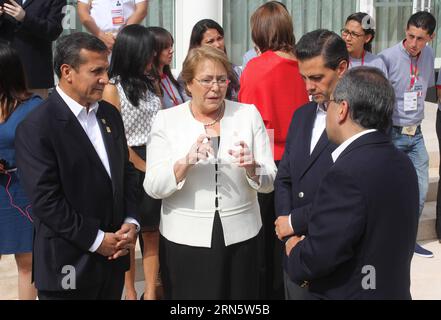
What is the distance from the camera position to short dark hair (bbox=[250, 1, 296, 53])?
159 inches

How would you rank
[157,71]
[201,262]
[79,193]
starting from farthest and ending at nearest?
[157,71]
[201,262]
[79,193]

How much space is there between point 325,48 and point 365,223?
1.08m

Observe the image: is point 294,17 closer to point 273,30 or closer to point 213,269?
point 273,30

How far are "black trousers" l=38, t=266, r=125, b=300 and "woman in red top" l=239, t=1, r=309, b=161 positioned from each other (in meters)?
1.31

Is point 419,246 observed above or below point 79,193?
below

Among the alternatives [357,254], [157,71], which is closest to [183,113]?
[157,71]

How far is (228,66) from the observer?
3.24 m

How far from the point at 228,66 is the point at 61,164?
958 millimetres

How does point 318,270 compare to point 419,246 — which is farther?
point 419,246

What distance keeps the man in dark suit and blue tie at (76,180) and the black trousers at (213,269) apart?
263 millimetres

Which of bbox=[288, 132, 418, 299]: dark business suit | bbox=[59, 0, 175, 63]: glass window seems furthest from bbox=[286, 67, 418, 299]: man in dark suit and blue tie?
bbox=[59, 0, 175, 63]: glass window

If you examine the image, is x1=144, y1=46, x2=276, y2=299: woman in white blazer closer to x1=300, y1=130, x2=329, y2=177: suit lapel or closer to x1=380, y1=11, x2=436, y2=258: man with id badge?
x1=300, y1=130, x2=329, y2=177: suit lapel
